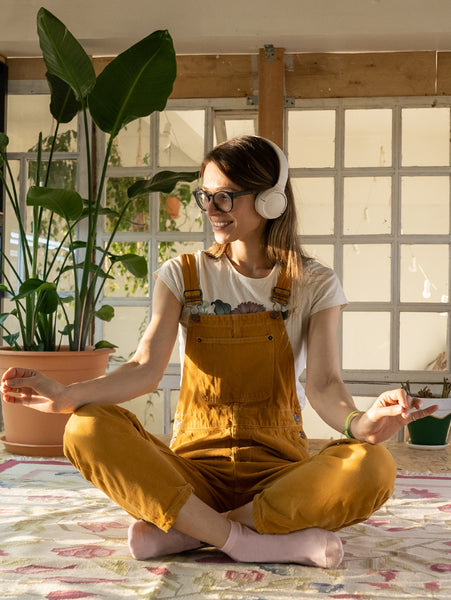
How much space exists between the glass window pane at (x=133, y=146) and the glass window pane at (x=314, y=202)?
2.81 feet

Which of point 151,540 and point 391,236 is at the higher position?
point 391,236

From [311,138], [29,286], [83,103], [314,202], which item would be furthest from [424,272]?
[29,286]

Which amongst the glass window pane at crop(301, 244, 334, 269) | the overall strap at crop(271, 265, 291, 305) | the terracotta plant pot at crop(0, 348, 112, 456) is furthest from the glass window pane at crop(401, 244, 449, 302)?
the overall strap at crop(271, 265, 291, 305)

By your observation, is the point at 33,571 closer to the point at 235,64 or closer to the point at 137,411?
the point at 137,411

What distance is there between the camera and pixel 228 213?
1.89 m

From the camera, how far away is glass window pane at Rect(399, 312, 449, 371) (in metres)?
4.03

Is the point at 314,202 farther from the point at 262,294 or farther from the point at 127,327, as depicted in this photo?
the point at 262,294

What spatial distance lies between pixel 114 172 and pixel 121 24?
32.4 inches

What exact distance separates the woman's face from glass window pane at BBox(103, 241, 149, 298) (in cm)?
228

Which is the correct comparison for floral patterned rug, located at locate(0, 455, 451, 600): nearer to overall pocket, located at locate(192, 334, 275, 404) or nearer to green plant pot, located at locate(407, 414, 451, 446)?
overall pocket, located at locate(192, 334, 275, 404)

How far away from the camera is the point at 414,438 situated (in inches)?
130

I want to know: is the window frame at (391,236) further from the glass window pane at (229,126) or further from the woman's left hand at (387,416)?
the woman's left hand at (387,416)

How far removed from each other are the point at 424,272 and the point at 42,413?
7.11ft

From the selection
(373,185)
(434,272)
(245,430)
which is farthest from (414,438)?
(245,430)
